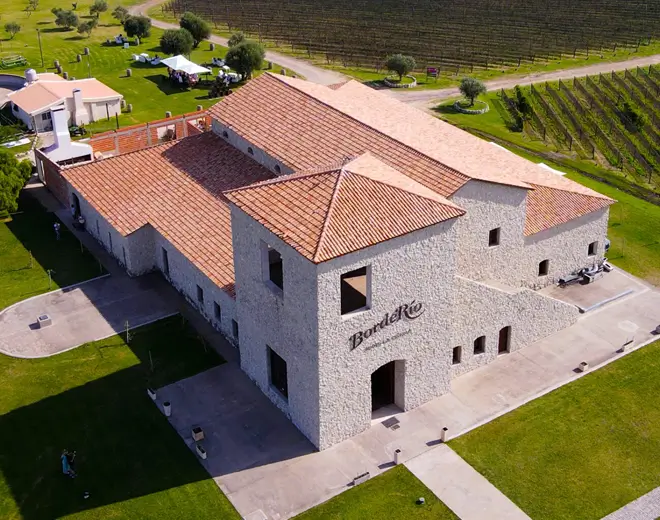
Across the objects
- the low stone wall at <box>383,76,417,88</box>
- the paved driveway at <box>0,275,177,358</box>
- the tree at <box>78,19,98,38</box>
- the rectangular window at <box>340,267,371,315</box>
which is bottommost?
the paved driveway at <box>0,275,177,358</box>

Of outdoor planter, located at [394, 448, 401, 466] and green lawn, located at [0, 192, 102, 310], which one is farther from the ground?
green lawn, located at [0, 192, 102, 310]

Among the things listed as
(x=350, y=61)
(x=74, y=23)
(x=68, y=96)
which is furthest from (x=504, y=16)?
(x=68, y=96)

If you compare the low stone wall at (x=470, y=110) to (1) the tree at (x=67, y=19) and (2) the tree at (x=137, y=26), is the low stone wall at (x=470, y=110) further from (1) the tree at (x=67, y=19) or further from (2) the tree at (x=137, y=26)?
(1) the tree at (x=67, y=19)

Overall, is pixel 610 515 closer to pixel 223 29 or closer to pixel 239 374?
pixel 239 374

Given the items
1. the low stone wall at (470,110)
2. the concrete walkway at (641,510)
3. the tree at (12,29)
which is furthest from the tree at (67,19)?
the concrete walkway at (641,510)

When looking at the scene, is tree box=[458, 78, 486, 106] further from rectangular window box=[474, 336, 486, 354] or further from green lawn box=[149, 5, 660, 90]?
rectangular window box=[474, 336, 486, 354]

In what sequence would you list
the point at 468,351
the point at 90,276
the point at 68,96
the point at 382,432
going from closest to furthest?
the point at 382,432
the point at 468,351
the point at 90,276
the point at 68,96

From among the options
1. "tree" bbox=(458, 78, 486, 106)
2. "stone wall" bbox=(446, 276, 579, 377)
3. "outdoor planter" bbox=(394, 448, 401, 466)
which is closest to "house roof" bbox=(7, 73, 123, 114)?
"tree" bbox=(458, 78, 486, 106)

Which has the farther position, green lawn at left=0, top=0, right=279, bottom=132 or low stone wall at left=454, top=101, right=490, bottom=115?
green lawn at left=0, top=0, right=279, bottom=132
